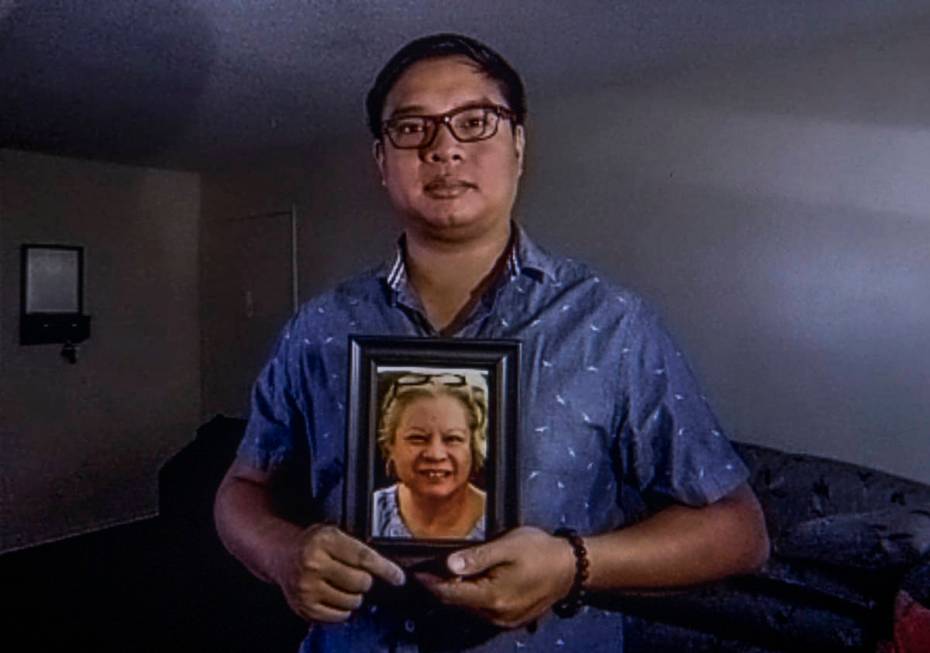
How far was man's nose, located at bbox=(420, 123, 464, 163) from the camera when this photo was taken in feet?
1.50

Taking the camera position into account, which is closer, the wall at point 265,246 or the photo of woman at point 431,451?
the photo of woman at point 431,451

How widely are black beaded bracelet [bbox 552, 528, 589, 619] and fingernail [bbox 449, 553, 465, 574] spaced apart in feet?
0.21

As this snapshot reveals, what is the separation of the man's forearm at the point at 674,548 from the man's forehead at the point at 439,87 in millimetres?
263

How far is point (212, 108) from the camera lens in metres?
0.87

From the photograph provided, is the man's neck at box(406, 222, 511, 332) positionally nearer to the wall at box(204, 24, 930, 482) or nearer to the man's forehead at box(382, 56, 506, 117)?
the man's forehead at box(382, 56, 506, 117)

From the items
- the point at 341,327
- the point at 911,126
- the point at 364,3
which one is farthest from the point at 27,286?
the point at 911,126

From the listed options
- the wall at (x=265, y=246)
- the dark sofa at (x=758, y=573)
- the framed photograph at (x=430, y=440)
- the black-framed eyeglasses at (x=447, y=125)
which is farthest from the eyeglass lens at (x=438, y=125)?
the dark sofa at (x=758, y=573)

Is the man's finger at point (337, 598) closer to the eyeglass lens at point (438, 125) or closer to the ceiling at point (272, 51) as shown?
the eyeglass lens at point (438, 125)

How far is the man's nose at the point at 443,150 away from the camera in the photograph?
46 centimetres

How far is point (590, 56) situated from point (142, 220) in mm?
534

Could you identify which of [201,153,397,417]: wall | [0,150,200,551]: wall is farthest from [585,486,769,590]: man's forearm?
[0,150,200,551]: wall

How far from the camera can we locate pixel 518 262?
0.49 m

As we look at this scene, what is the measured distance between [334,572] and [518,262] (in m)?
0.21

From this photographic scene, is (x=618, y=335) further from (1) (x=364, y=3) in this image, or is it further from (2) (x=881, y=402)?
(2) (x=881, y=402)
